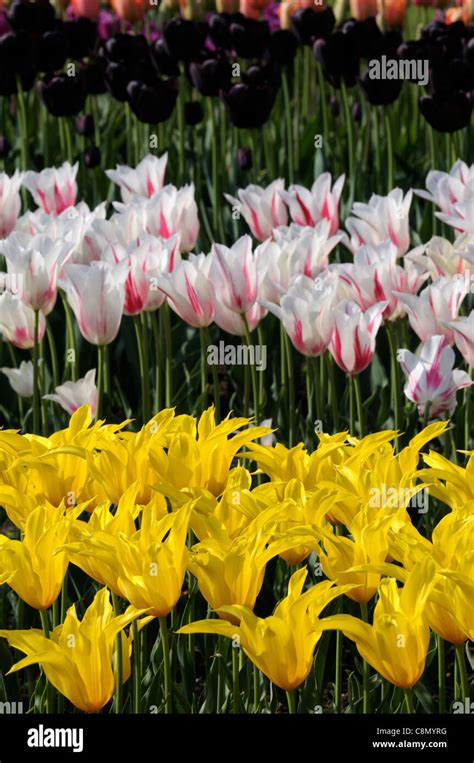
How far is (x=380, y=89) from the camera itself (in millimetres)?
4469

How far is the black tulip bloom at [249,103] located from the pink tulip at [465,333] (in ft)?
6.20

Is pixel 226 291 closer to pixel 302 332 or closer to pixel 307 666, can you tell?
pixel 302 332

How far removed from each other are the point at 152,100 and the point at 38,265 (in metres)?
1.75

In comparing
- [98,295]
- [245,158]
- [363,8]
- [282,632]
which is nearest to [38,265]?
[98,295]

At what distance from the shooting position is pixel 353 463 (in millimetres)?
1947

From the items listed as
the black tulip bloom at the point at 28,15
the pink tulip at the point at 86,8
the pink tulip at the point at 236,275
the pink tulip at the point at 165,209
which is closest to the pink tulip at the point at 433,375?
the pink tulip at the point at 236,275

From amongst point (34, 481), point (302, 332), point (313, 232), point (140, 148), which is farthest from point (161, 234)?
point (140, 148)

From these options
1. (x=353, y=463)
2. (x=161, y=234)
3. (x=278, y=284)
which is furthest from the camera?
(x=161, y=234)

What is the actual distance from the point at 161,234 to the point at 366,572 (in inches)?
67.7

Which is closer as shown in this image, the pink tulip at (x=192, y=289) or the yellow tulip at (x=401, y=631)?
the yellow tulip at (x=401, y=631)

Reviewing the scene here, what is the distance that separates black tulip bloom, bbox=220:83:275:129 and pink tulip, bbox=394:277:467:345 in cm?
176

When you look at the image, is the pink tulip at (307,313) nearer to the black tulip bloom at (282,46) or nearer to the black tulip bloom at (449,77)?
the black tulip bloom at (449,77)

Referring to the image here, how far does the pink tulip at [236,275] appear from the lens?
277 cm

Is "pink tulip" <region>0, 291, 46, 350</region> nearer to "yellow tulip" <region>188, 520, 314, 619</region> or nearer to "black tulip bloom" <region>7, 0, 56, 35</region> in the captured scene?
"yellow tulip" <region>188, 520, 314, 619</region>
